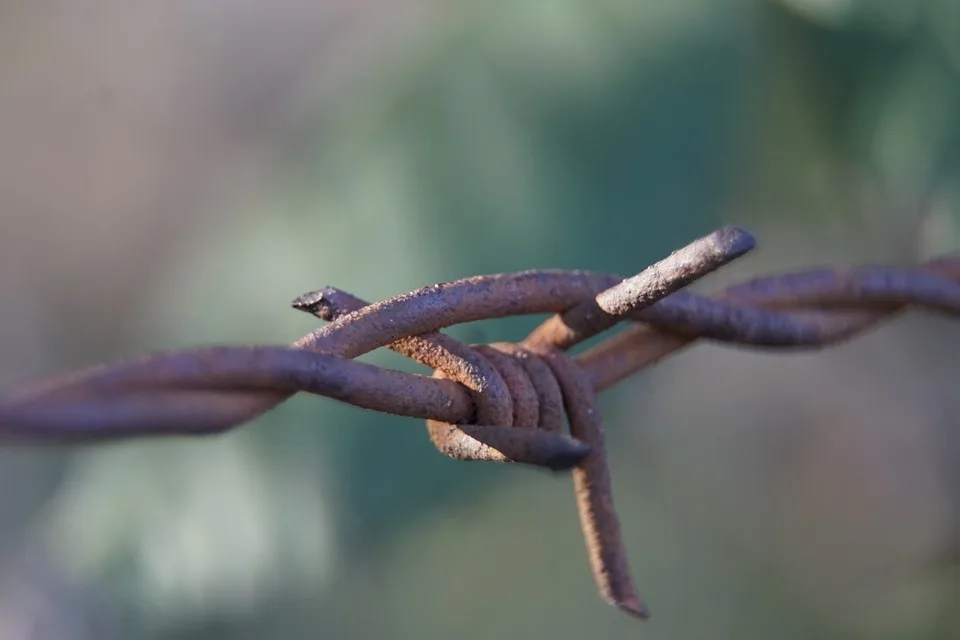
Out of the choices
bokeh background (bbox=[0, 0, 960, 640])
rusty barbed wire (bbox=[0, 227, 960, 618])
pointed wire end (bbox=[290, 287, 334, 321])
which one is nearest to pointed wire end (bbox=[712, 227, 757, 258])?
rusty barbed wire (bbox=[0, 227, 960, 618])

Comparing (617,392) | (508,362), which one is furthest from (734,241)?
(617,392)

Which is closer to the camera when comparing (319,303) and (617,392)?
(319,303)

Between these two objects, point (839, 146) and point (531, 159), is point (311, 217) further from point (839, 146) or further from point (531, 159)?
point (839, 146)

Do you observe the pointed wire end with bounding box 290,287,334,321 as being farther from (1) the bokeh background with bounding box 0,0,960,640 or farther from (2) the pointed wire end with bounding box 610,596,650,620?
(1) the bokeh background with bounding box 0,0,960,640

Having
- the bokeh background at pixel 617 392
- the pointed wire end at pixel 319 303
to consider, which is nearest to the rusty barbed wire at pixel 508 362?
the pointed wire end at pixel 319 303

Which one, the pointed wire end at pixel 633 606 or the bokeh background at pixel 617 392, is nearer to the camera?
the pointed wire end at pixel 633 606

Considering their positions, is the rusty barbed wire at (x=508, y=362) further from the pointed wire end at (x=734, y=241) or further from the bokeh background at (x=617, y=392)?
the bokeh background at (x=617, y=392)

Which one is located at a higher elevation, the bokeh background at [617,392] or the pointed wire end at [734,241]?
the bokeh background at [617,392]

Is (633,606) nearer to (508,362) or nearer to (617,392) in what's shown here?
(508,362)
